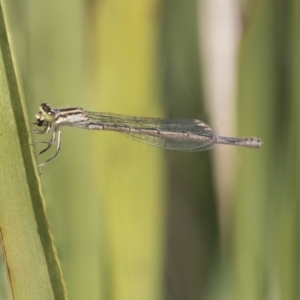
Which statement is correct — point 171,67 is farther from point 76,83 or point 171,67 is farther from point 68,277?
point 68,277

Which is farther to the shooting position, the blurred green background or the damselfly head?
the damselfly head

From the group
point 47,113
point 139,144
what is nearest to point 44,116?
point 47,113

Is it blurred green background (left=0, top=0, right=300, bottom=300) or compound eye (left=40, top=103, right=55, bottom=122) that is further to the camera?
compound eye (left=40, top=103, right=55, bottom=122)

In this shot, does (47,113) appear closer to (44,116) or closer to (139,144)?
(44,116)

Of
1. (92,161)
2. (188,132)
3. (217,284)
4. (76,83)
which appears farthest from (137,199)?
(188,132)

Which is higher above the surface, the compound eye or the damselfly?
the compound eye

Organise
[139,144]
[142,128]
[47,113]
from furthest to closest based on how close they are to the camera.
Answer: [142,128] < [47,113] < [139,144]
